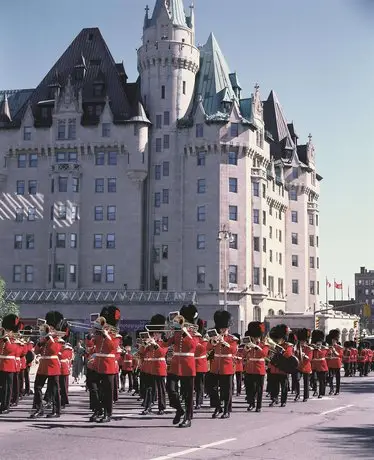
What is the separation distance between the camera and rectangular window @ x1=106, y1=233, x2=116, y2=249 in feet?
255

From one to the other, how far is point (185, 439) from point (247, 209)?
65.7m

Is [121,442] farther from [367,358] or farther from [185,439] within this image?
[367,358]

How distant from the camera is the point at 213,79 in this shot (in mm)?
82812

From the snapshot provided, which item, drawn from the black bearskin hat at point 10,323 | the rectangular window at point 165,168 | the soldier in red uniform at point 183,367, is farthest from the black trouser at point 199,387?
the rectangular window at point 165,168

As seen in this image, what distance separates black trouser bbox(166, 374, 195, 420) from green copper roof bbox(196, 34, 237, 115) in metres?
65.4

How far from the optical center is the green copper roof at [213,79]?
264 ft

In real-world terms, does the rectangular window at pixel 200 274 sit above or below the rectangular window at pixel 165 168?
below

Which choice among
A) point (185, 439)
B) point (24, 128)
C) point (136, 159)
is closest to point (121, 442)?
point (185, 439)

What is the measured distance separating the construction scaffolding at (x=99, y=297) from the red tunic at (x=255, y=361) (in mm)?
52844

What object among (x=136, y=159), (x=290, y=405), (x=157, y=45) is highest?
(x=157, y=45)

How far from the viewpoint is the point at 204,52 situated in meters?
85.9

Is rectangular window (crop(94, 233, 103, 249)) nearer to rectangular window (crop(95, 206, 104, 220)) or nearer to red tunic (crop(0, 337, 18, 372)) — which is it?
rectangular window (crop(95, 206, 104, 220))

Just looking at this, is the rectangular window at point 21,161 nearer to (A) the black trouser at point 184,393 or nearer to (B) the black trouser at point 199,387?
(B) the black trouser at point 199,387

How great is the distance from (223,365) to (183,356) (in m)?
2.12
